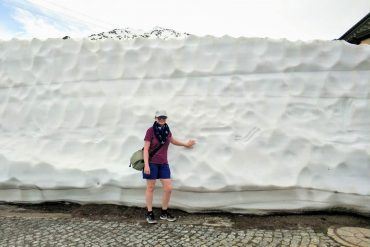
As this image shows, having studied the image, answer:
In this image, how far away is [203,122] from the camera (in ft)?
20.3

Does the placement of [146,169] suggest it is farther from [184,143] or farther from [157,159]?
[184,143]

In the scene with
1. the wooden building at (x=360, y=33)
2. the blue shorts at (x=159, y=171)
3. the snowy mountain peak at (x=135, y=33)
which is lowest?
the blue shorts at (x=159, y=171)

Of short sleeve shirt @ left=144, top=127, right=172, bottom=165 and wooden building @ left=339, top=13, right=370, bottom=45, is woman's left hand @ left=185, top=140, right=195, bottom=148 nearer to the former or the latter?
short sleeve shirt @ left=144, top=127, right=172, bottom=165

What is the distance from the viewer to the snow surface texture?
5.80m

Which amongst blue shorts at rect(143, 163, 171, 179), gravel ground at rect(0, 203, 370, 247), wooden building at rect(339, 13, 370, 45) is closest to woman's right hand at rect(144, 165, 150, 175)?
blue shorts at rect(143, 163, 171, 179)

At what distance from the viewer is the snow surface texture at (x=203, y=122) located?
5.80 metres

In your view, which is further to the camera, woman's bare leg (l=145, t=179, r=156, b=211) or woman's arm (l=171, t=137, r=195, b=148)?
woman's arm (l=171, t=137, r=195, b=148)

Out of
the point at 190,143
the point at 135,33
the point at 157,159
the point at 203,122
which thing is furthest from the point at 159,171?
the point at 135,33

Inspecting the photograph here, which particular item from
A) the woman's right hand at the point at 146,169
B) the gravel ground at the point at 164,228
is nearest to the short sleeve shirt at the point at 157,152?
the woman's right hand at the point at 146,169

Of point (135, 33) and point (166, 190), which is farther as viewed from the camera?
point (135, 33)

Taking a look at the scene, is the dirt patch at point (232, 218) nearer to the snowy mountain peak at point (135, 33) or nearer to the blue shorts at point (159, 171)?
the blue shorts at point (159, 171)

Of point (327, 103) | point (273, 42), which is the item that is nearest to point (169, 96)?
point (273, 42)

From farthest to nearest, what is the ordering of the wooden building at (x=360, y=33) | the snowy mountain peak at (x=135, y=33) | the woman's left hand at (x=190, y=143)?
the wooden building at (x=360, y=33)
the snowy mountain peak at (x=135, y=33)
the woman's left hand at (x=190, y=143)

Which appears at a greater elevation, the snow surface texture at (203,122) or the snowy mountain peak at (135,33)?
the snowy mountain peak at (135,33)
